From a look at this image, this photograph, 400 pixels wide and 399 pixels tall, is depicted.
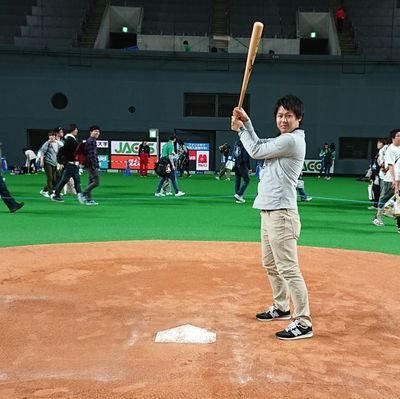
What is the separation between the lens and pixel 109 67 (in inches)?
1102

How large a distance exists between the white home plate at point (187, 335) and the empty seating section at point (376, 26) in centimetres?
2782

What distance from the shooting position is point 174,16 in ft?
104

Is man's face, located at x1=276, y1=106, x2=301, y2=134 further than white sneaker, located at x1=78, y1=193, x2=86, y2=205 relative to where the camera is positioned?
No

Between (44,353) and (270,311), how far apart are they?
2051 millimetres

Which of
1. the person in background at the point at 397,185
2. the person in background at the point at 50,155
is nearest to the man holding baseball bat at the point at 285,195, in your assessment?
the person in background at the point at 397,185

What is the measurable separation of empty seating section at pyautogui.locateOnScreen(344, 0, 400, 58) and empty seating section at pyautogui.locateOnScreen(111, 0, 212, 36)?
942cm

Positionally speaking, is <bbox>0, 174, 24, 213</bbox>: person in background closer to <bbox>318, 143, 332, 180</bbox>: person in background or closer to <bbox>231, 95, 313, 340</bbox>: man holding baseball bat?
<bbox>231, 95, 313, 340</bbox>: man holding baseball bat

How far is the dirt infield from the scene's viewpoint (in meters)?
3.25

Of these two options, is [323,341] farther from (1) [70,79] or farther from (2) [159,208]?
(1) [70,79]

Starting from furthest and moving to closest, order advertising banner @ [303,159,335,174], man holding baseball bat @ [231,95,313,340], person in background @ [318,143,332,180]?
1. advertising banner @ [303,159,335,174]
2. person in background @ [318,143,332,180]
3. man holding baseball bat @ [231,95,313,340]

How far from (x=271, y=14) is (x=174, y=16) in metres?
6.32

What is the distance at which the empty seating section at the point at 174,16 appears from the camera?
1220 inches

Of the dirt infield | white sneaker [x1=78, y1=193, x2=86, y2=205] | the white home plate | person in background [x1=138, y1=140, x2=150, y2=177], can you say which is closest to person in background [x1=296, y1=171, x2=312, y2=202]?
white sneaker [x1=78, y1=193, x2=86, y2=205]

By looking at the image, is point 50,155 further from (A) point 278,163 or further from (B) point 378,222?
(A) point 278,163
